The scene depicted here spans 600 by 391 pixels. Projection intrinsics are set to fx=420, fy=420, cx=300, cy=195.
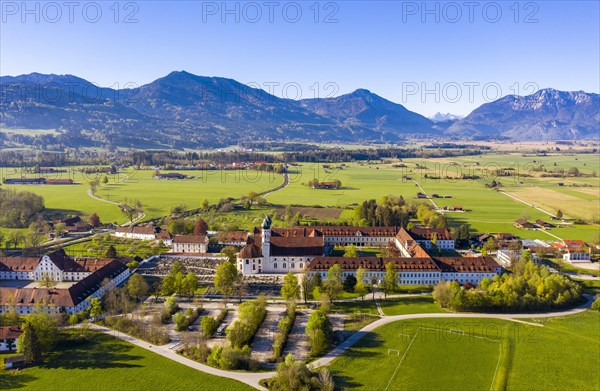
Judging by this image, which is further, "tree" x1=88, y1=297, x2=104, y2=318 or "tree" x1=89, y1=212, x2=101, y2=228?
"tree" x1=89, y1=212, x2=101, y2=228

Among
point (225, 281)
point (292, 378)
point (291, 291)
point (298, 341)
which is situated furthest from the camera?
point (225, 281)

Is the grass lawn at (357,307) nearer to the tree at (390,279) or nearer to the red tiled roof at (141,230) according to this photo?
→ the tree at (390,279)

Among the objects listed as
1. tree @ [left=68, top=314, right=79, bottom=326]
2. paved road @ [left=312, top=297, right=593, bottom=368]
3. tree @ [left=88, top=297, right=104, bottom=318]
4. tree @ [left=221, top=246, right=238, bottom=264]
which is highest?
tree @ [left=221, top=246, right=238, bottom=264]

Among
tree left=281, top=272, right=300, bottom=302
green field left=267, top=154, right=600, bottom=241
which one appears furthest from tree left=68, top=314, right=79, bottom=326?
green field left=267, top=154, right=600, bottom=241

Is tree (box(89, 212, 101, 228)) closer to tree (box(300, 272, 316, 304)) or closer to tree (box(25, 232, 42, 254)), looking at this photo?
tree (box(25, 232, 42, 254))

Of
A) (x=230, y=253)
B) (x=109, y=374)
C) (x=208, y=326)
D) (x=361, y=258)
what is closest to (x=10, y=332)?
(x=109, y=374)

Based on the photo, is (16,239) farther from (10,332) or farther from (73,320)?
(10,332)

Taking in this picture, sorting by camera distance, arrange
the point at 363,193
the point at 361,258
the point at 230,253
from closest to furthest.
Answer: the point at 361,258 < the point at 230,253 < the point at 363,193
